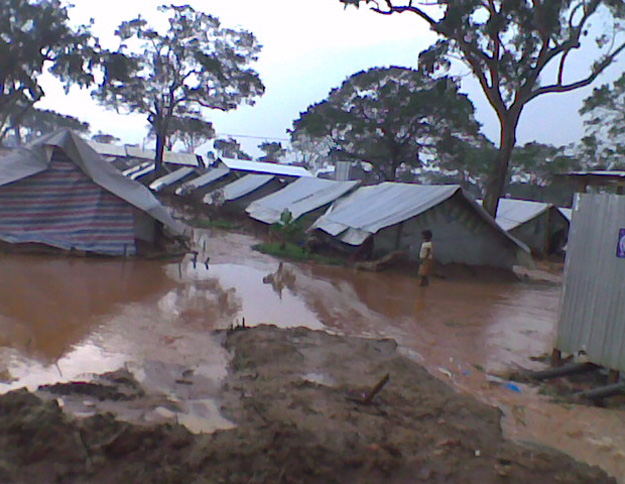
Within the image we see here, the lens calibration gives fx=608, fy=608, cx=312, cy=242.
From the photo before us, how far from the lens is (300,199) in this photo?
2125 cm

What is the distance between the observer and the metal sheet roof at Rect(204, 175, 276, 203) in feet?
82.6

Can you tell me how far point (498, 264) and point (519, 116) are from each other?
15.8 feet

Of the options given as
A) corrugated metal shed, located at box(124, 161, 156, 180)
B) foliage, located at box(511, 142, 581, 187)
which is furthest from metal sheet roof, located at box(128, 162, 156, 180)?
foliage, located at box(511, 142, 581, 187)

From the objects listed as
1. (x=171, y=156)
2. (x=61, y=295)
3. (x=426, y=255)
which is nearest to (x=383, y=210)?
(x=426, y=255)

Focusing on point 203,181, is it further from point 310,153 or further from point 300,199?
point 310,153

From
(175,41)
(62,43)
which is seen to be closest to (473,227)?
(62,43)

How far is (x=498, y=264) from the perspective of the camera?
1485 cm

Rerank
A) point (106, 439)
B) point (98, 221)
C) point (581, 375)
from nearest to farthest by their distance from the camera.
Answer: point (106, 439) < point (581, 375) < point (98, 221)

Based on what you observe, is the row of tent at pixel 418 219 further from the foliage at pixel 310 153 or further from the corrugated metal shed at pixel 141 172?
the foliage at pixel 310 153

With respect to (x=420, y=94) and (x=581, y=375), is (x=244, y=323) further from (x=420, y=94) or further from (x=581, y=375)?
(x=420, y=94)

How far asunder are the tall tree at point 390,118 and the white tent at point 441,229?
49.3 feet

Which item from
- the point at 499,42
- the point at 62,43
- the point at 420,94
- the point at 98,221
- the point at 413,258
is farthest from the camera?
the point at 420,94

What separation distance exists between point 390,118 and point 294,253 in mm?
16376

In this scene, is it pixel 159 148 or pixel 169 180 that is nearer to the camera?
pixel 169 180
